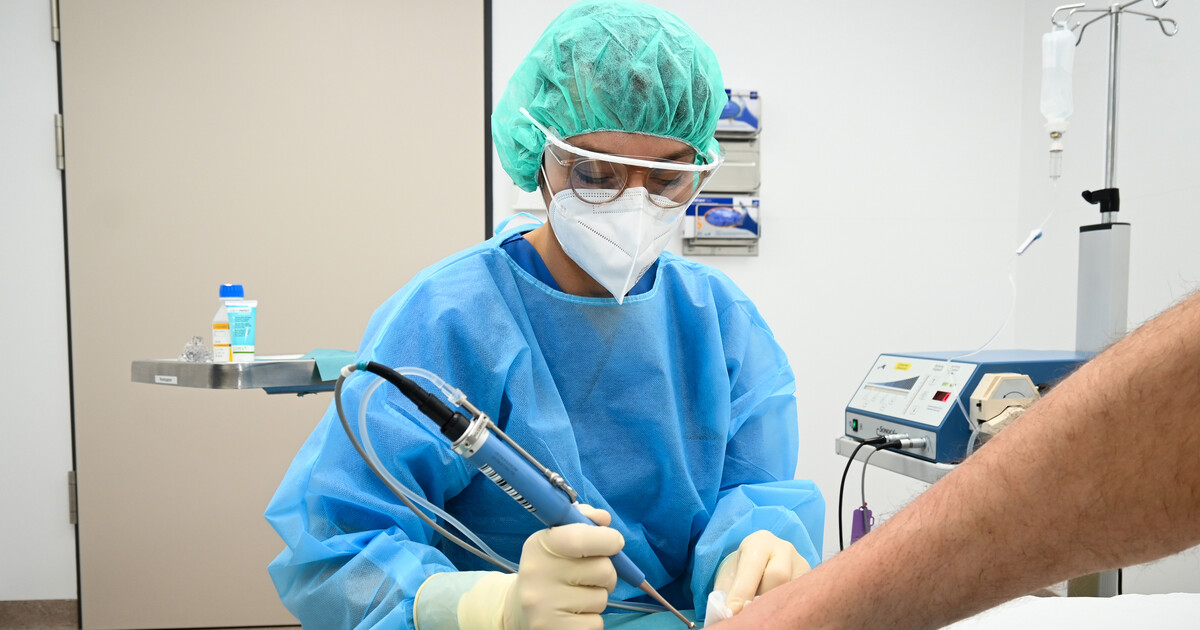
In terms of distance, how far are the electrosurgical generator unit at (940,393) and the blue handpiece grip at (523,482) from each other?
98 cm

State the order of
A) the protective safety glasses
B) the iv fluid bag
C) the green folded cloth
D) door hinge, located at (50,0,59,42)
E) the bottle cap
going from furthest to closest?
door hinge, located at (50,0,59,42), the iv fluid bag, the bottle cap, the green folded cloth, the protective safety glasses

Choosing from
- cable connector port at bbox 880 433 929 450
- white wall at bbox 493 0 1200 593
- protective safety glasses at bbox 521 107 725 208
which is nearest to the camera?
protective safety glasses at bbox 521 107 725 208

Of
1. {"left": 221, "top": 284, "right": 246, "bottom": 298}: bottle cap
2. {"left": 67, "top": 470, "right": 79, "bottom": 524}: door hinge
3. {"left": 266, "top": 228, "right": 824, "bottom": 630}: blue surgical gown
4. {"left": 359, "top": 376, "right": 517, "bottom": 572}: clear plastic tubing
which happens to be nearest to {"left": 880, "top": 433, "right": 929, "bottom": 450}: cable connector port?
{"left": 266, "top": 228, "right": 824, "bottom": 630}: blue surgical gown

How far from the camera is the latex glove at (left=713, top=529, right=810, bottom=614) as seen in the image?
2.71 ft

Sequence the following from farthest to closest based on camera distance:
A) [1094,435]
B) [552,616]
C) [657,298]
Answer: [657,298] < [552,616] < [1094,435]

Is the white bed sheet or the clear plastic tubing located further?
the white bed sheet

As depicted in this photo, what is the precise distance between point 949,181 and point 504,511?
2.35 meters

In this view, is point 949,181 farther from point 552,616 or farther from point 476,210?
point 552,616

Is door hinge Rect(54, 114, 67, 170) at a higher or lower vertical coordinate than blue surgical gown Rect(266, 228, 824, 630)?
higher

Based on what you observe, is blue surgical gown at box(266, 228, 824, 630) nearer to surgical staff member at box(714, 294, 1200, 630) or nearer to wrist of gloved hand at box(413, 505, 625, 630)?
wrist of gloved hand at box(413, 505, 625, 630)

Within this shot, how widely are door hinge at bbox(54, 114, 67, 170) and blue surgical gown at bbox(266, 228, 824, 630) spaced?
196 centimetres

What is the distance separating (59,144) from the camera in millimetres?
2293

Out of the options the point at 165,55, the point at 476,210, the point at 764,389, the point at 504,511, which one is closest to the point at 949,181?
the point at 476,210

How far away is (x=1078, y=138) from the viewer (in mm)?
2406
